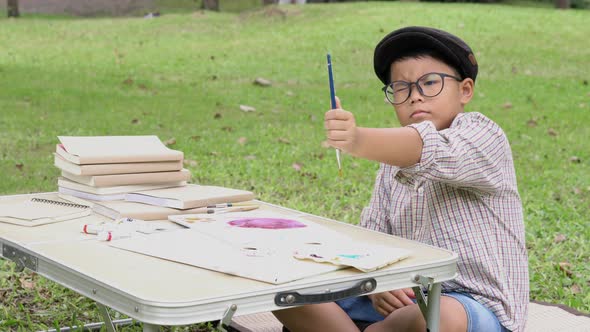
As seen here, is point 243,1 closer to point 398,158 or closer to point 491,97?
point 491,97

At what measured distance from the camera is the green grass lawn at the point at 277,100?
5.37 m

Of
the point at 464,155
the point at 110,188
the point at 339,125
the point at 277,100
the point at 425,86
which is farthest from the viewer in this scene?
the point at 277,100

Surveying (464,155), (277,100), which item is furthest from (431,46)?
(277,100)

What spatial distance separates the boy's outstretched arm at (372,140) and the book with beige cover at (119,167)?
0.95 meters

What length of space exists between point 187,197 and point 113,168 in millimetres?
316

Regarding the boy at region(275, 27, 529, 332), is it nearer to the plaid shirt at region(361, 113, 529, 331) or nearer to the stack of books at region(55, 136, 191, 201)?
the plaid shirt at region(361, 113, 529, 331)

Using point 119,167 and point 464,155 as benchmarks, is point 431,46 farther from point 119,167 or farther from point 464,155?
point 119,167

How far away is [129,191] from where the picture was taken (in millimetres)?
2883

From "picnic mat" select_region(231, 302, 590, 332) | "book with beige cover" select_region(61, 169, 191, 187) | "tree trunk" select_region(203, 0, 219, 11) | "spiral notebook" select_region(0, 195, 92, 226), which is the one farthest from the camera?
"tree trunk" select_region(203, 0, 219, 11)

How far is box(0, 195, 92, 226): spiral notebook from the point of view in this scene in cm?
252

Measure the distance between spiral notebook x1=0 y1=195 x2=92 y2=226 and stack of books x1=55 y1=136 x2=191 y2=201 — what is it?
9cm

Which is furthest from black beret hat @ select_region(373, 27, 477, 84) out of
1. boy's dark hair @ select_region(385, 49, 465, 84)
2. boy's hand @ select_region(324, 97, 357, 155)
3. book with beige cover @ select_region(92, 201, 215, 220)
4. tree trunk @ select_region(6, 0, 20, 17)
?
tree trunk @ select_region(6, 0, 20, 17)

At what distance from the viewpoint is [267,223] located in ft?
8.05

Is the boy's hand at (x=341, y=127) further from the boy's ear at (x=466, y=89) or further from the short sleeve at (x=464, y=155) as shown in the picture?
the boy's ear at (x=466, y=89)
